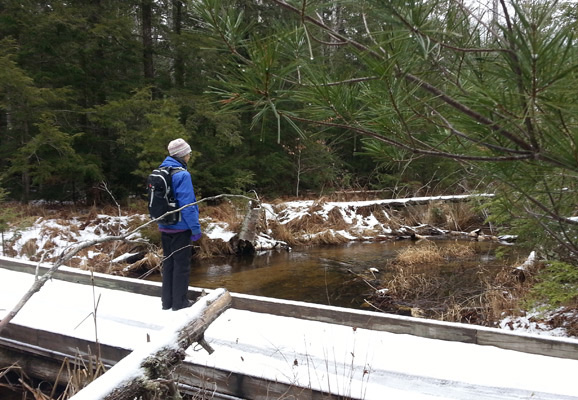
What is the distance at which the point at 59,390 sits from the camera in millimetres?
4117

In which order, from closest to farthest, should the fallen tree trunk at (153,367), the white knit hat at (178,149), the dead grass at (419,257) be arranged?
1. the fallen tree trunk at (153,367)
2. the white knit hat at (178,149)
3. the dead grass at (419,257)

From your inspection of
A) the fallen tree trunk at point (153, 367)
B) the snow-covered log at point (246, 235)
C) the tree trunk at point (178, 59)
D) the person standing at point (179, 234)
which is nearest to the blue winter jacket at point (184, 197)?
the person standing at point (179, 234)

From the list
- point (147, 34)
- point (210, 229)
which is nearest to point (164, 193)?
point (210, 229)

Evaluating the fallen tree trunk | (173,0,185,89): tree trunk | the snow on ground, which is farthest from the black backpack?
(173,0,185,89): tree trunk

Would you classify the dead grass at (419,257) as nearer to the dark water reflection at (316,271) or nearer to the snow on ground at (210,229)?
the dark water reflection at (316,271)

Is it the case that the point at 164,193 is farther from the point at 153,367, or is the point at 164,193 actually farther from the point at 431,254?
the point at 431,254

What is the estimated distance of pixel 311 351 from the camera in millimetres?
3422

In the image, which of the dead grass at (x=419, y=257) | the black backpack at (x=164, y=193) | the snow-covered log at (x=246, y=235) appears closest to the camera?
the black backpack at (x=164, y=193)

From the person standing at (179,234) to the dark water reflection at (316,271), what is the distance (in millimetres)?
3041

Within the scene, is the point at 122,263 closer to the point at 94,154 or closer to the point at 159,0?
the point at 94,154

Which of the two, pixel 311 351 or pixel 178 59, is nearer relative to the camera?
pixel 311 351

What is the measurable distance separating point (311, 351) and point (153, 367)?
1488 mm

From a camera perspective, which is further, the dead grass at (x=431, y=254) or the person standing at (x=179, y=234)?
the dead grass at (x=431, y=254)

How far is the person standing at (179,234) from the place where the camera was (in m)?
4.18
